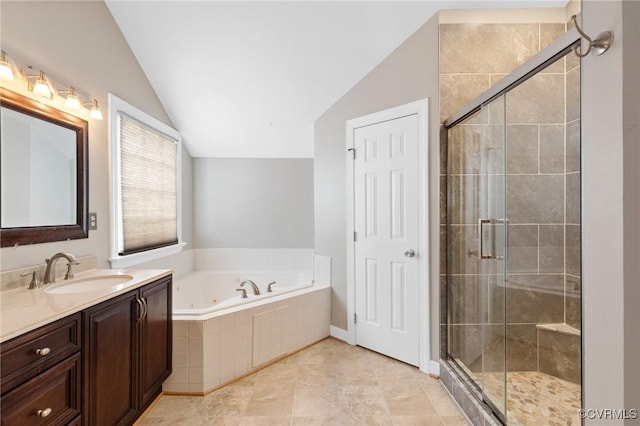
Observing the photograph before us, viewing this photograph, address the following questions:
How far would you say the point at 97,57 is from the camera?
2.09 m

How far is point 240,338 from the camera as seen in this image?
226 cm

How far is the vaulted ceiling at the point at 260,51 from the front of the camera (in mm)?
2221

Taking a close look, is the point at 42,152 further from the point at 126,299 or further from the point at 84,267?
the point at 126,299

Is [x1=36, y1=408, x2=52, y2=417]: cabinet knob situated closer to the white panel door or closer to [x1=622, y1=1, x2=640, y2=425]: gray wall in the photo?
[x1=622, y1=1, x2=640, y2=425]: gray wall

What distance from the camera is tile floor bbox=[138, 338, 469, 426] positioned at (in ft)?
5.88

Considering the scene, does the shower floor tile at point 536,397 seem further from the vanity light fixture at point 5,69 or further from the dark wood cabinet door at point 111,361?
the vanity light fixture at point 5,69

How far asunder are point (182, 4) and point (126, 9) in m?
0.42

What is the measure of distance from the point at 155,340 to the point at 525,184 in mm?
2540

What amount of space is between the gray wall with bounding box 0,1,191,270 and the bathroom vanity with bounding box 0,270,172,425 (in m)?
0.25

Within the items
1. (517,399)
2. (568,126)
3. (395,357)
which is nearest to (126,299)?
(395,357)

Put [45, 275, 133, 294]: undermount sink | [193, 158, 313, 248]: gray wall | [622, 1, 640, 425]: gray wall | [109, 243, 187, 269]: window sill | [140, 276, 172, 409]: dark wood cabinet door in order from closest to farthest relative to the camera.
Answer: [622, 1, 640, 425]: gray wall → [45, 275, 133, 294]: undermount sink → [140, 276, 172, 409]: dark wood cabinet door → [109, 243, 187, 269]: window sill → [193, 158, 313, 248]: gray wall

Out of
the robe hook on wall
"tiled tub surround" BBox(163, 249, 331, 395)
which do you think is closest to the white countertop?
"tiled tub surround" BBox(163, 249, 331, 395)

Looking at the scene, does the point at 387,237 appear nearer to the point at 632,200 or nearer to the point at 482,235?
the point at 482,235

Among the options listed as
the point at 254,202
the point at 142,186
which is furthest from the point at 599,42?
the point at 254,202
